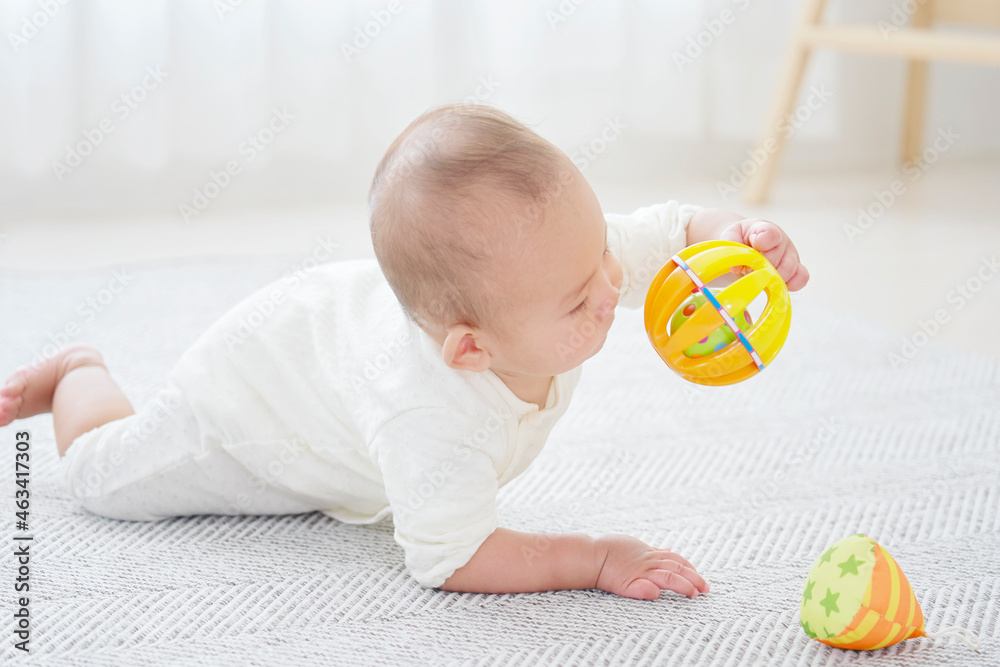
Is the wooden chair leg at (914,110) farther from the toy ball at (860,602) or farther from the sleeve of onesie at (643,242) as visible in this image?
the toy ball at (860,602)

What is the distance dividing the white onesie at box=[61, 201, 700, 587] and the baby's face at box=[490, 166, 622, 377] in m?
0.06

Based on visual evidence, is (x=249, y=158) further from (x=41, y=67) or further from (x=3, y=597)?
(x=3, y=597)

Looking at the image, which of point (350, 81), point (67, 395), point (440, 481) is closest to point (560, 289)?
point (440, 481)

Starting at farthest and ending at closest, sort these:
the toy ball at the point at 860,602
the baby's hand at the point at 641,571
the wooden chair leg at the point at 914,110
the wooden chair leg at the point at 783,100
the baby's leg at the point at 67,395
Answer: the wooden chair leg at the point at 914,110 → the wooden chair leg at the point at 783,100 → the baby's leg at the point at 67,395 → the baby's hand at the point at 641,571 → the toy ball at the point at 860,602

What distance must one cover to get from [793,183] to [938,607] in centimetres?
184

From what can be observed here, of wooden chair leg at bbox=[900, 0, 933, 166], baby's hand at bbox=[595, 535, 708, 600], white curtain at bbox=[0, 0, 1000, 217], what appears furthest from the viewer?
wooden chair leg at bbox=[900, 0, 933, 166]

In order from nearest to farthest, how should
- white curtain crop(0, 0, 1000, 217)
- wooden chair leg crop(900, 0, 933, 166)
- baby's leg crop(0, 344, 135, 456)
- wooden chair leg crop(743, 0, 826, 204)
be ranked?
baby's leg crop(0, 344, 135, 456) → white curtain crop(0, 0, 1000, 217) → wooden chair leg crop(743, 0, 826, 204) → wooden chair leg crop(900, 0, 933, 166)

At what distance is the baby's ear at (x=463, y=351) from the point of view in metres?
0.73

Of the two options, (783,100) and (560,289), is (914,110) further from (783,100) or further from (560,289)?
(560,289)

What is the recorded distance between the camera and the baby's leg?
986mm

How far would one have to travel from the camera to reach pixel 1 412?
1002 mm

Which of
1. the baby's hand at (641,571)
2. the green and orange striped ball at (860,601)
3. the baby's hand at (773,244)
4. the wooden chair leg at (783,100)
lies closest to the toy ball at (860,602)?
the green and orange striped ball at (860,601)

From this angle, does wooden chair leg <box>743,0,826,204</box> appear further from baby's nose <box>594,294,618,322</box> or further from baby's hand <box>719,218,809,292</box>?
baby's nose <box>594,294,618,322</box>

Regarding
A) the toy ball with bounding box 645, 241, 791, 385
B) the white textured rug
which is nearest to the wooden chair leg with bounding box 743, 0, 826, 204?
the white textured rug
